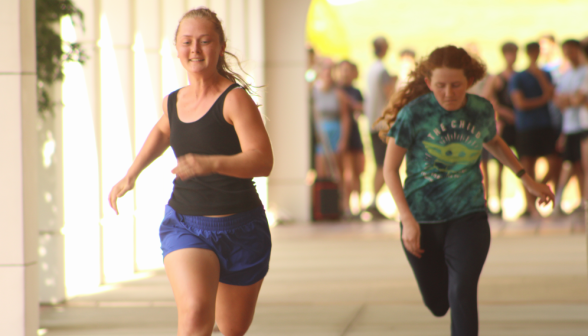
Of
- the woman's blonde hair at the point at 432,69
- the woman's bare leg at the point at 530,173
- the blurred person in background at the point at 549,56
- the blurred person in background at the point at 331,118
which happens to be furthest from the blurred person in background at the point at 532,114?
the woman's blonde hair at the point at 432,69

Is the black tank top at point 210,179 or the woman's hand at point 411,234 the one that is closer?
the black tank top at point 210,179

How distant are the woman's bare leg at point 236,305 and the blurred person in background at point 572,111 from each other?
26.3 ft

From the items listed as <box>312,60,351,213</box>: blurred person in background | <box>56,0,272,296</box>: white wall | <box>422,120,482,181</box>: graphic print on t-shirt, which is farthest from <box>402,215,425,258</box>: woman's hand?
<box>312,60,351,213</box>: blurred person in background

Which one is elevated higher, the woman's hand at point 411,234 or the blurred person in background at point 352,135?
the blurred person in background at point 352,135

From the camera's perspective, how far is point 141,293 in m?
6.41

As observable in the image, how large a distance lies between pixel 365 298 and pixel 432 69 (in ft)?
8.86

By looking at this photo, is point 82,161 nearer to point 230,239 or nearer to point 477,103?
point 230,239

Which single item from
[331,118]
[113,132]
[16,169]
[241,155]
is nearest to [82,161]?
[113,132]

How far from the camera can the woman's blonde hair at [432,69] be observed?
12.2 ft

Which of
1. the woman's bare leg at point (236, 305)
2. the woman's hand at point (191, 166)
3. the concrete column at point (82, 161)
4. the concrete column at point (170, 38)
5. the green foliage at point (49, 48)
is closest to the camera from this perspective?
the woman's hand at point (191, 166)

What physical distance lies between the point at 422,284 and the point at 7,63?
2493 mm

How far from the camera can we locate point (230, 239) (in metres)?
3.14

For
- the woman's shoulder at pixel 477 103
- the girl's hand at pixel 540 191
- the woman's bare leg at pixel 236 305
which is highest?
the woman's shoulder at pixel 477 103

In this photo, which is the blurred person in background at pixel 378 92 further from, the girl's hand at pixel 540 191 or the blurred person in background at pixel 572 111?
the girl's hand at pixel 540 191
